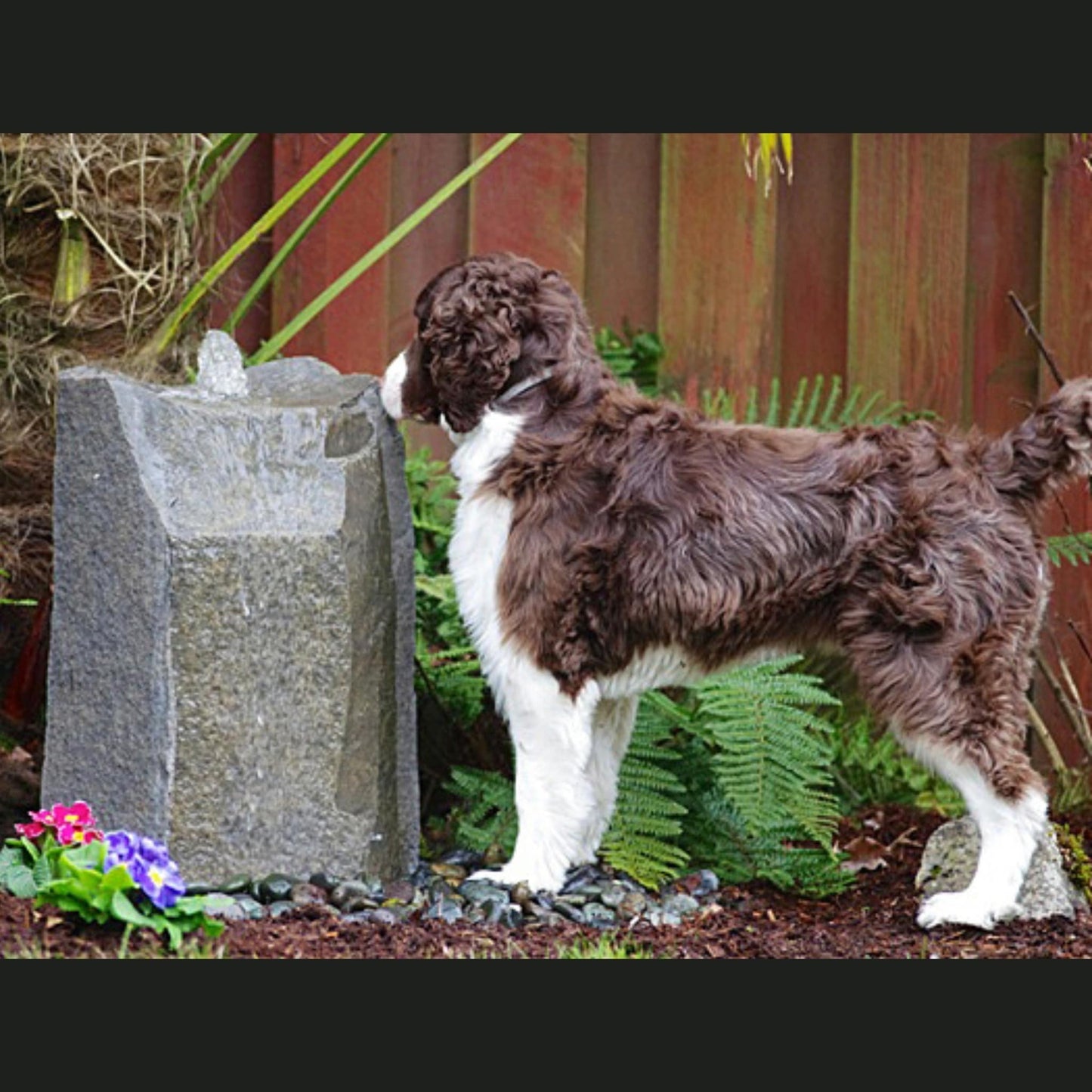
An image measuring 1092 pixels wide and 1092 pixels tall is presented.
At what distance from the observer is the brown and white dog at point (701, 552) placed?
5.47 m

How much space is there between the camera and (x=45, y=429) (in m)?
6.99

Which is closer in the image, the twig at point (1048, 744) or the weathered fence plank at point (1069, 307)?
the twig at point (1048, 744)

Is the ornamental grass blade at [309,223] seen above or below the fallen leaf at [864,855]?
above

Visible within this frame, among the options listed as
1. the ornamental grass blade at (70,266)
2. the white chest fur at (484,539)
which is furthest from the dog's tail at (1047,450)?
the ornamental grass blade at (70,266)

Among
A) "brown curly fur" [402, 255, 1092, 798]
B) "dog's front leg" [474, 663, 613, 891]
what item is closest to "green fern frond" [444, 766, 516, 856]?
"dog's front leg" [474, 663, 613, 891]

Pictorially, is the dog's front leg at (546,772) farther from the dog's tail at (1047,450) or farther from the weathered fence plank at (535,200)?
the weathered fence plank at (535,200)

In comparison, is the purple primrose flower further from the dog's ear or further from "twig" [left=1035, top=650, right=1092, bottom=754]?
"twig" [left=1035, top=650, right=1092, bottom=754]

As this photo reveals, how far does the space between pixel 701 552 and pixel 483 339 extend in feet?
3.12

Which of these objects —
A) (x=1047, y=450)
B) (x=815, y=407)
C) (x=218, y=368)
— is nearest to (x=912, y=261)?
(x=815, y=407)

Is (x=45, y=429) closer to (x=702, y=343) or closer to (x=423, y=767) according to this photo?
(x=423, y=767)

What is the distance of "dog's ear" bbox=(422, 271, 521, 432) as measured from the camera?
5.73m

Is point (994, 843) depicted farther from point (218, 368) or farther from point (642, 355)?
→ point (642, 355)

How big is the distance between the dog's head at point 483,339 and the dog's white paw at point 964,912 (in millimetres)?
2039

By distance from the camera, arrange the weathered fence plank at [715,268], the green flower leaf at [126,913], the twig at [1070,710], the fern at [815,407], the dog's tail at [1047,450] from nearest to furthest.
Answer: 1. the green flower leaf at [126,913]
2. the dog's tail at [1047,450]
3. the twig at [1070,710]
4. the fern at [815,407]
5. the weathered fence plank at [715,268]
